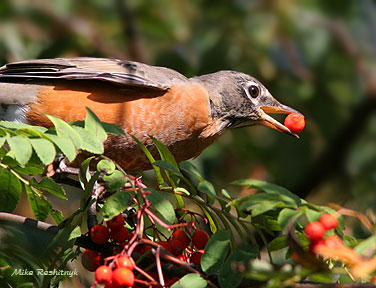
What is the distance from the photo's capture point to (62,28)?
186 inches

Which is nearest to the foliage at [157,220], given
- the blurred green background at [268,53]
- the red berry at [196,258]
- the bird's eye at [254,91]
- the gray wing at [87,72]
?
the red berry at [196,258]

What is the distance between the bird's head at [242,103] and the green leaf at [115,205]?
198 cm

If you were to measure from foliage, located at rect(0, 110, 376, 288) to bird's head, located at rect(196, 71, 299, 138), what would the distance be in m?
1.56

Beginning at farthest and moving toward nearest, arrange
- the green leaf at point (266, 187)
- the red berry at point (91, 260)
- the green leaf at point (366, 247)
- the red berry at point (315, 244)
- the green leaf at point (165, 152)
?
the green leaf at point (165, 152) < the red berry at point (91, 260) < the green leaf at point (266, 187) < the red berry at point (315, 244) < the green leaf at point (366, 247)

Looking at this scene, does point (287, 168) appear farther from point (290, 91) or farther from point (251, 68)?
point (251, 68)

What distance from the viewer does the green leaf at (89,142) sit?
212cm

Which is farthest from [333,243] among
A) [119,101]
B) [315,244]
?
[119,101]

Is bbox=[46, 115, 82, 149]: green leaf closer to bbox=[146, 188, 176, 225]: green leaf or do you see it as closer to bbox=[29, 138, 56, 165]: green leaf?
bbox=[29, 138, 56, 165]: green leaf

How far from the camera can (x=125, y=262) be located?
1.86 meters

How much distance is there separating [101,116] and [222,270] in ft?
5.92

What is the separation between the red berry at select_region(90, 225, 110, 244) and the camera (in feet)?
7.35

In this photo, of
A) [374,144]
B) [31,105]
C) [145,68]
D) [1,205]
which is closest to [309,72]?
[374,144]

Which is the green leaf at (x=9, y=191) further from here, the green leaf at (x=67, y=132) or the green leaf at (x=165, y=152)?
the green leaf at (x=165, y=152)

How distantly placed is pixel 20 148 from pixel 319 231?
0.99 metres
